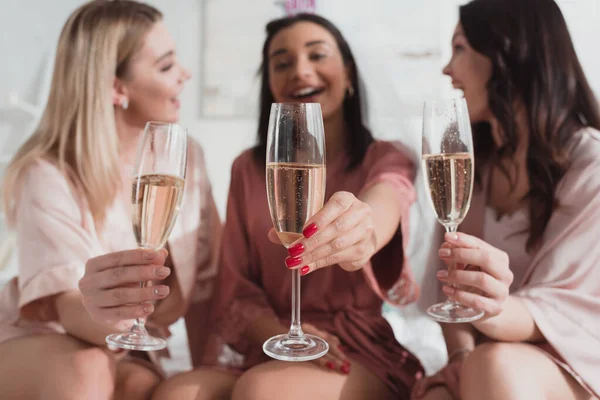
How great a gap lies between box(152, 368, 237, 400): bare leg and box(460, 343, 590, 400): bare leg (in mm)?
509

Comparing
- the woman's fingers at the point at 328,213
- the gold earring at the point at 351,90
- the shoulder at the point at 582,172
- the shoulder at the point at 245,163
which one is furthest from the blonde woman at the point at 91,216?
the shoulder at the point at 582,172

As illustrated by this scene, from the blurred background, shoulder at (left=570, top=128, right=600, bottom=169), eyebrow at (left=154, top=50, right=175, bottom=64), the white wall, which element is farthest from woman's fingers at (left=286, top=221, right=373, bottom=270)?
the white wall

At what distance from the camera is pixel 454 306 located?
1.05 m

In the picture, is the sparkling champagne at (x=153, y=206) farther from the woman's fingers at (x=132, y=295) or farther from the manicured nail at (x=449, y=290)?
the manicured nail at (x=449, y=290)

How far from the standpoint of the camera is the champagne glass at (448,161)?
99 cm

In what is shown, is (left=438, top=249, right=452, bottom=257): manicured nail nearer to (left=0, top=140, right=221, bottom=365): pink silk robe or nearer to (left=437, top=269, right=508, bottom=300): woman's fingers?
(left=437, top=269, right=508, bottom=300): woman's fingers

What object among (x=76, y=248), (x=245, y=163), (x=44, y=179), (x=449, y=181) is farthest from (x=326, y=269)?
(x=44, y=179)

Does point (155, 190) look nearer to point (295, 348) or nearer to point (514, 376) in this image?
point (295, 348)

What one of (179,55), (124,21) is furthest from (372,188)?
(179,55)

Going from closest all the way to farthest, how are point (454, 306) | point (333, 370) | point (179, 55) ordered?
point (454, 306) < point (333, 370) < point (179, 55)

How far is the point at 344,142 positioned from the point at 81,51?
0.75 m

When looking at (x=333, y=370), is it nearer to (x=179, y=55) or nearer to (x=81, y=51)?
(x=81, y=51)

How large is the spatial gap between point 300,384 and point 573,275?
589 mm

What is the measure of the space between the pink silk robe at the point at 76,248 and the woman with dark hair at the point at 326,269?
0.11 metres
